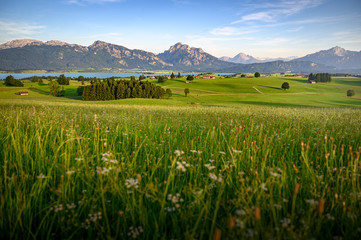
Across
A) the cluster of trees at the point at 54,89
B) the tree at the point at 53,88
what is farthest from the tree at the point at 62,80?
the tree at the point at 53,88

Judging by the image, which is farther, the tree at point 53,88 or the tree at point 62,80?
the tree at point 62,80

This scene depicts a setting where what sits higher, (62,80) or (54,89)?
(62,80)

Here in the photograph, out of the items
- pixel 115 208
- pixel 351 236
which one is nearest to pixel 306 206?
pixel 351 236

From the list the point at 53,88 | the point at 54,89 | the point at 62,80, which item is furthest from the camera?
the point at 62,80

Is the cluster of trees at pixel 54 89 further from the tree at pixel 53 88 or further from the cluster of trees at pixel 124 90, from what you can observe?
the cluster of trees at pixel 124 90

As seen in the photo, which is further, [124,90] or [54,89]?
[54,89]

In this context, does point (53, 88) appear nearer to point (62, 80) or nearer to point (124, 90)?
point (62, 80)

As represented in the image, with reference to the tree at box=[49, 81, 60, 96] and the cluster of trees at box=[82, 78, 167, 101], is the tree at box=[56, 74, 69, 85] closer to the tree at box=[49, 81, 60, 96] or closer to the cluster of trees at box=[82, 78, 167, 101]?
the tree at box=[49, 81, 60, 96]

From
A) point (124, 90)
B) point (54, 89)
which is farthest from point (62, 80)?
point (124, 90)

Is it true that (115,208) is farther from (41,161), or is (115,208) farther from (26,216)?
(41,161)

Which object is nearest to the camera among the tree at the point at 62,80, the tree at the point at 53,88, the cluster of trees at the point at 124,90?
the cluster of trees at the point at 124,90

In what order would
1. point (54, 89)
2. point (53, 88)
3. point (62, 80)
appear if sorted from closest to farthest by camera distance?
point (53, 88)
point (54, 89)
point (62, 80)

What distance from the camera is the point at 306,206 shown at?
2.92m

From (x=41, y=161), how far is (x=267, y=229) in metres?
4.56
